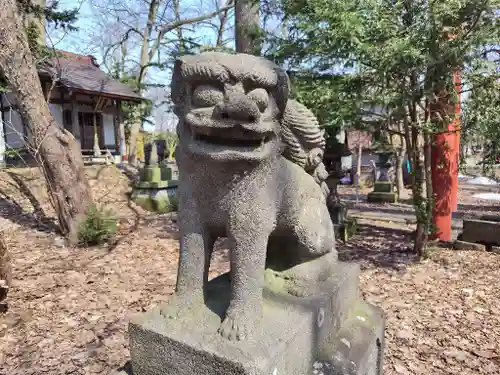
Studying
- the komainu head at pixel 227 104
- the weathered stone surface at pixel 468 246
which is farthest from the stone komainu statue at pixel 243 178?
the weathered stone surface at pixel 468 246

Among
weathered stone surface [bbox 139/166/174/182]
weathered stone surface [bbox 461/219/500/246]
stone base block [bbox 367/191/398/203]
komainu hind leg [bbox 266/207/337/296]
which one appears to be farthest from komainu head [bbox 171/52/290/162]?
stone base block [bbox 367/191/398/203]

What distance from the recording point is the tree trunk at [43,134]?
4898mm

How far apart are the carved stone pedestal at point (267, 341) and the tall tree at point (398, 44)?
242 cm

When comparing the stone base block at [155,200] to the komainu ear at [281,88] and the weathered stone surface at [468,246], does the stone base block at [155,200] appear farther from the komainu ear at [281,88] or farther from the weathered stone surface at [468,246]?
the komainu ear at [281,88]

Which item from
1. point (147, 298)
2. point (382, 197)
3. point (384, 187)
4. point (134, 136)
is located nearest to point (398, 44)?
point (147, 298)

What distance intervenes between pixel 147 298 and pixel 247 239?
2.47 meters

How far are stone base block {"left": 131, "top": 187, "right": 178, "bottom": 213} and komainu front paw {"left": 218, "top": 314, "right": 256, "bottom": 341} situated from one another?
7098mm

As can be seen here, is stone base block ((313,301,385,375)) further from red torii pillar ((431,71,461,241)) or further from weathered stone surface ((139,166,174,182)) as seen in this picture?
weathered stone surface ((139,166,174,182))

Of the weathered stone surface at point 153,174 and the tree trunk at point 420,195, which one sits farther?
the weathered stone surface at point 153,174

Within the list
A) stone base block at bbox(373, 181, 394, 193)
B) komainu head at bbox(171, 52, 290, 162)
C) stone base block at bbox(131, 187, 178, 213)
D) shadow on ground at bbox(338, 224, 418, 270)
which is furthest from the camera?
stone base block at bbox(373, 181, 394, 193)

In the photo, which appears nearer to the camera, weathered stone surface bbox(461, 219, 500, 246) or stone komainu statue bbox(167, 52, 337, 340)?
stone komainu statue bbox(167, 52, 337, 340)

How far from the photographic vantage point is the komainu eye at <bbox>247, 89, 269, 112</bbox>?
1322 mm

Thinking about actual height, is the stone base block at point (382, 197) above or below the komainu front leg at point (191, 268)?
below

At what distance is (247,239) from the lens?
148 cm
